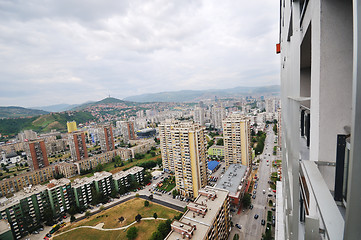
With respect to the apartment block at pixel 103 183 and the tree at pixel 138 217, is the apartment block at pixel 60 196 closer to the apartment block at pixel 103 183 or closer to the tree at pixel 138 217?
the apartment block at pixel 103 183

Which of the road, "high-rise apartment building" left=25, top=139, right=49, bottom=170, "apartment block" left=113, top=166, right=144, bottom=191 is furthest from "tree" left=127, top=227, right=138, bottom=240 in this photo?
"high-rise apartment building" left=25, top=139, right=49, bottom=170

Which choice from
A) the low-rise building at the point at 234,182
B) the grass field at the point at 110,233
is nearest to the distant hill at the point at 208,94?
the low-rise building at the point at 234,182

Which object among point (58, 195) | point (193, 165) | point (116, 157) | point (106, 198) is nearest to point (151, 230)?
point (193, 165)

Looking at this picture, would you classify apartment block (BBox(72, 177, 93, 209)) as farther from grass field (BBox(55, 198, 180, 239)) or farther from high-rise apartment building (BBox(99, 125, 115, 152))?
high-rise apartment building (BBox(99, 125, 115, 152))

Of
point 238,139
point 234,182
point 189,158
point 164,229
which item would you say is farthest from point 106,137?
point 234,182

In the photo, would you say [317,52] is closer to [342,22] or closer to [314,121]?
[342,22]

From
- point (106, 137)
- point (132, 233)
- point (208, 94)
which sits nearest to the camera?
point (132, 233)

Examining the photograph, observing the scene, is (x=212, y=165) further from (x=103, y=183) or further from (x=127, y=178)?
(x=103, y=183)
